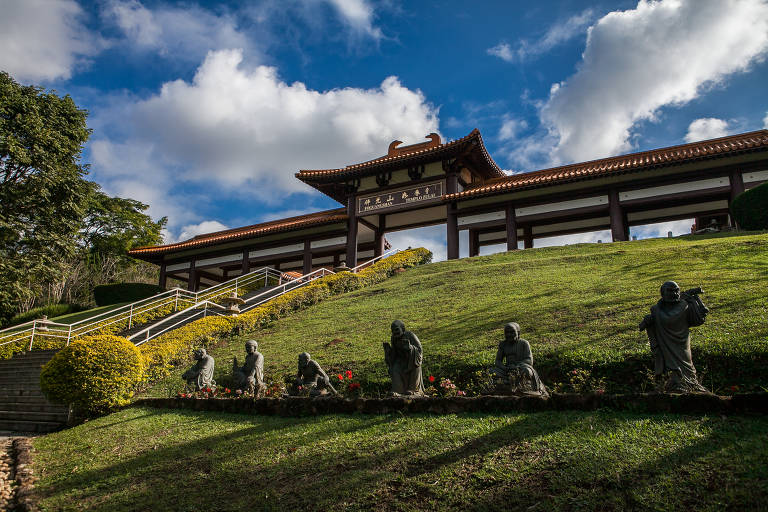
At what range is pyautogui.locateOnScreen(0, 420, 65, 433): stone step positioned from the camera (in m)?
10.3

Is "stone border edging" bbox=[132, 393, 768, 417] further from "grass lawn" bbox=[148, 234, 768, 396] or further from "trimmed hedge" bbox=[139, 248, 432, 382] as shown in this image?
"trimmed hedge" bbox=[139, 248, 432, 382]

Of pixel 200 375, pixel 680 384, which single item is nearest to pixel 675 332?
pixel 680 384

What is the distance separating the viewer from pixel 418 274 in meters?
20.4

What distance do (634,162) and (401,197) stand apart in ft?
34.8

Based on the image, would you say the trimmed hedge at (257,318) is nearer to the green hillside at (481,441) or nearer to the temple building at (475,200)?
the green hillside at (481,441)

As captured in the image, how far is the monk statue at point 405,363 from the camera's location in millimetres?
7461

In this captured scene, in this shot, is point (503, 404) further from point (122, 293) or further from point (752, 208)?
point (122, 293)

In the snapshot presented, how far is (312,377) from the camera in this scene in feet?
29.0

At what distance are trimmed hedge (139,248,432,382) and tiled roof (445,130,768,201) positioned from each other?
4005mm

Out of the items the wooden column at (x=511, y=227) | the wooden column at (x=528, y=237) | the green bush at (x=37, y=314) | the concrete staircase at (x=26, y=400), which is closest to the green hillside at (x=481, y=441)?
the concrete staircase at (x=26, y=400)

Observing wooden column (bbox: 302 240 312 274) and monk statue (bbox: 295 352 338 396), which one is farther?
wooden column (bbox: 302 240 312 274)

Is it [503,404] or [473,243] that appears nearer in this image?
[503,404]

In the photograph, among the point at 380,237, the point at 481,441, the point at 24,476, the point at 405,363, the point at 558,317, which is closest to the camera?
the point at 481,441

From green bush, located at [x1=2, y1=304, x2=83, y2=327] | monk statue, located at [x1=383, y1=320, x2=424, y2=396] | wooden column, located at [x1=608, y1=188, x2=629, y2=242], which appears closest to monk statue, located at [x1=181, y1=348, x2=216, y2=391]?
monk statue, located at [x1=383, y1=320, x2=424, y2=396]
